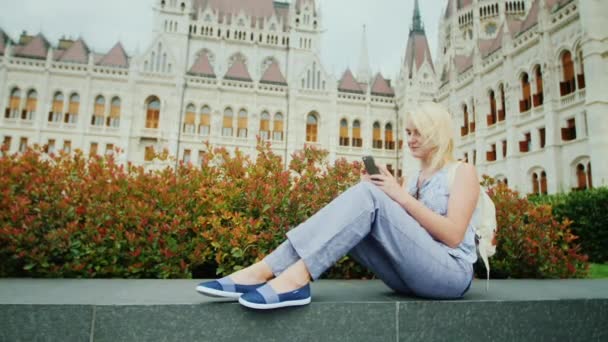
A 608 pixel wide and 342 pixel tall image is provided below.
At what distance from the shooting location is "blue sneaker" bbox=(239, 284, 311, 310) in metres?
1.90

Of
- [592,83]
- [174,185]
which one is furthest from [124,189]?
[592,83]

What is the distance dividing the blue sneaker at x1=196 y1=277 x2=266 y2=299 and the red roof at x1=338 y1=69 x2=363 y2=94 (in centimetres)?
3229

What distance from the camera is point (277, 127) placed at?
31594 millimetres

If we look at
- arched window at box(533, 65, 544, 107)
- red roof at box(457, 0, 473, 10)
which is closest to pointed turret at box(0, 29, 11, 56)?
arched window at box(533, 65, 544, 107)

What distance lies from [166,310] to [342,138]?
3111cm

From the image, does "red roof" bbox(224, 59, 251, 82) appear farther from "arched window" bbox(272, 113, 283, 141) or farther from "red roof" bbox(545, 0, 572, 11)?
"red roof" bbox(545, 0, 572, 11)

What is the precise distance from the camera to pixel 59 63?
94.2ft

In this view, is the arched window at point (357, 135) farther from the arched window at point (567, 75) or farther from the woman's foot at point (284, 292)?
the woman's foot at point (284, 292)

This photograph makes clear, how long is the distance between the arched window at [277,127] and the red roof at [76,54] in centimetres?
1586

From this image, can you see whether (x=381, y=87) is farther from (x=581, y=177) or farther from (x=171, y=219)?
(x=171, y=219)

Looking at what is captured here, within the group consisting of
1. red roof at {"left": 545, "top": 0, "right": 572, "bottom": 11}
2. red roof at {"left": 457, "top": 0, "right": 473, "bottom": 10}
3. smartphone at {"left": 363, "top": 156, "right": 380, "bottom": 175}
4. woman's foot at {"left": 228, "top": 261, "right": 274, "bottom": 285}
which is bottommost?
woman's foot at {"left": 228, "top": 261, "right": 274, "bottom": 285}

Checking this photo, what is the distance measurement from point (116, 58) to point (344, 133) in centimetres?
1991

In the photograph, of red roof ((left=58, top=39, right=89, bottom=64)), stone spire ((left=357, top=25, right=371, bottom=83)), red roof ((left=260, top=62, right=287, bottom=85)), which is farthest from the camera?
stone spire ((left=357, top=25, right=371, bottom=83))

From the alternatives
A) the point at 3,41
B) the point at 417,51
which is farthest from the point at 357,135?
the point at 3,41
